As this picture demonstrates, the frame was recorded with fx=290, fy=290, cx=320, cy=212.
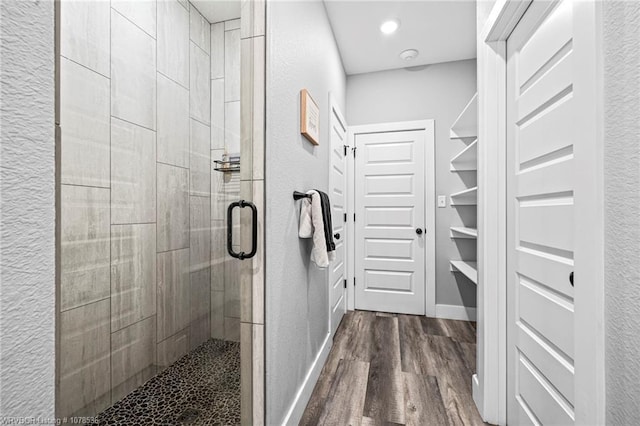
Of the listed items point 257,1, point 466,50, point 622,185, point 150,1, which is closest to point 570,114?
point 622,185

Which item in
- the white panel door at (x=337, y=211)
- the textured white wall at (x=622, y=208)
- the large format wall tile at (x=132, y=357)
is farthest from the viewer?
the white panel door at (x=337, y=211)

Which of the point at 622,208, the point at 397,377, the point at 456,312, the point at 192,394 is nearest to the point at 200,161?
the point at 192,394

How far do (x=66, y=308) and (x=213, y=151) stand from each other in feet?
2.14

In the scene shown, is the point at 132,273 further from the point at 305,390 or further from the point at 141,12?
the point at 305,390

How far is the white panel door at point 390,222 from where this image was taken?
308 centimetres

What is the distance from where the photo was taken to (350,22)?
7.99ft

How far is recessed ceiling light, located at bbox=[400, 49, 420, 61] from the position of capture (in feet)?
9.31

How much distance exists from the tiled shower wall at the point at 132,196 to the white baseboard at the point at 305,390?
0.64m

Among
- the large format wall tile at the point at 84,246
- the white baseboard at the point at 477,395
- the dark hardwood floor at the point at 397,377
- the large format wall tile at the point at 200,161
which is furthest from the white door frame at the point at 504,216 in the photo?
the large format wall tile at the point at 84,246

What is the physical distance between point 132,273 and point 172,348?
0.31 m

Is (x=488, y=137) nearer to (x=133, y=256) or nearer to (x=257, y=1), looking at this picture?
Result: (x=257, y=1)

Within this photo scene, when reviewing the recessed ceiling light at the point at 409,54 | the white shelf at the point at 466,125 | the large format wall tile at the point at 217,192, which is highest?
the recessed ceiling light at the point at 409,54

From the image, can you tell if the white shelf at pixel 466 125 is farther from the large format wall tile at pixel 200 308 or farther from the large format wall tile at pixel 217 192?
the large format wall tile at pixel 200 308

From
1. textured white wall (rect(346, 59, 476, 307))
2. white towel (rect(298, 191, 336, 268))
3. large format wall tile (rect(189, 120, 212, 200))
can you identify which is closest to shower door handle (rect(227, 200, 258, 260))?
large format wall tile (rect(189, 120, 212, 200))
